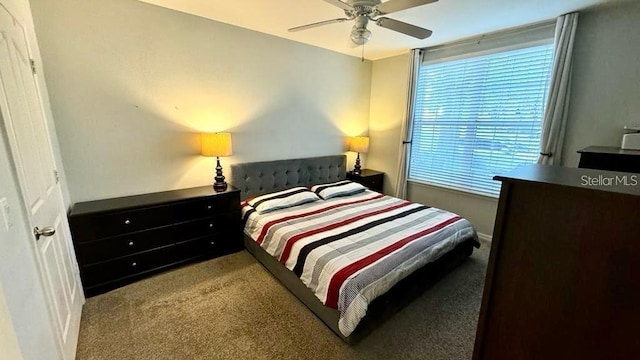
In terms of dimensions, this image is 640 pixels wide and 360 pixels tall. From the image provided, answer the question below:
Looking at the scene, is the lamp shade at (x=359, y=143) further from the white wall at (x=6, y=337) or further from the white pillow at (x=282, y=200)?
the white wall at (x=6, y=337)

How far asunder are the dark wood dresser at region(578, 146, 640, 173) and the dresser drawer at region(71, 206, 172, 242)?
3.70 m

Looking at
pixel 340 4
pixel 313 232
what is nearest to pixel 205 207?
pixel 313 232

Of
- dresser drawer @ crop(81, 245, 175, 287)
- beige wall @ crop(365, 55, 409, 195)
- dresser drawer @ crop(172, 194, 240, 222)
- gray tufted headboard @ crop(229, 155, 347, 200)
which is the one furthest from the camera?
beige wall @ crop(365, 55, 409, 195)

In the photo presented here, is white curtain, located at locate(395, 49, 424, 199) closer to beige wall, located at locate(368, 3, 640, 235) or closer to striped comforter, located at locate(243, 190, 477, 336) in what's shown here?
striped comforter, located at locate(243, 190, 477, 336)

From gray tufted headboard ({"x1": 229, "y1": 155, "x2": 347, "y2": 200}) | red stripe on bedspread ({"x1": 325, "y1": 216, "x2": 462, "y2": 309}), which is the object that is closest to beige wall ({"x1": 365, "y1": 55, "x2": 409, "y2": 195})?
gray tufted headboard ({"x1": 229, "y1": 155, "x2": 347, "y2": 200})

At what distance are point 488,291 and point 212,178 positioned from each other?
2.96 meters

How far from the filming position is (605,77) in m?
2.54

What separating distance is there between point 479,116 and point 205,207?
11.5ft

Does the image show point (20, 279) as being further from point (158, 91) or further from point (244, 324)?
point (158, 91)

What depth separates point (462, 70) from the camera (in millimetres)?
3523

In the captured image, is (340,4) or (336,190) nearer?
(340,4)

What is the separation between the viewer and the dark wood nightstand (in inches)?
169

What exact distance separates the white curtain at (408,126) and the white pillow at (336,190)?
829mm

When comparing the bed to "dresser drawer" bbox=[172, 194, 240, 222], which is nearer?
the bed
